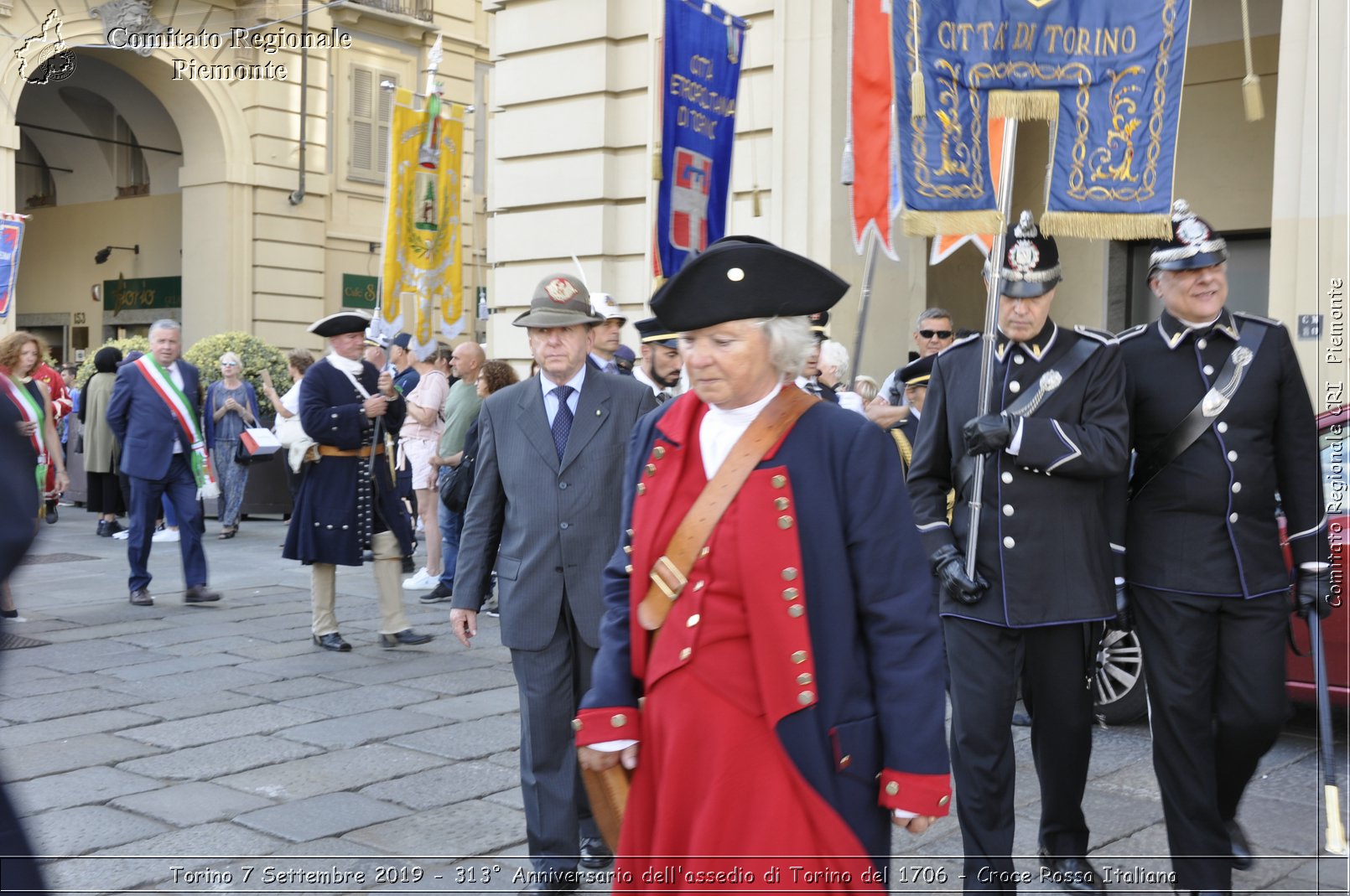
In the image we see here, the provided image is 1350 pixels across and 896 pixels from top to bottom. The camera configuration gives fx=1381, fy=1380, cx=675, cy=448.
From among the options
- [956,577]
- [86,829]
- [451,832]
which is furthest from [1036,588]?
[86,829]

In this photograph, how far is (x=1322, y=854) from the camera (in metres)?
4.61

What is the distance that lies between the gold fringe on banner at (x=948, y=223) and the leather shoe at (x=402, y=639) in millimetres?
4445

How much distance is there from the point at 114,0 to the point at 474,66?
23.6 feet

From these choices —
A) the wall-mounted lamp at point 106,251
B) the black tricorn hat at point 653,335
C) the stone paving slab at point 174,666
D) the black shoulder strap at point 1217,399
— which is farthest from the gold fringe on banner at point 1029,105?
the wall-mounted lamp at point 106,251

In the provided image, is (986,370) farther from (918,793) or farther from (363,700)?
(363,700)

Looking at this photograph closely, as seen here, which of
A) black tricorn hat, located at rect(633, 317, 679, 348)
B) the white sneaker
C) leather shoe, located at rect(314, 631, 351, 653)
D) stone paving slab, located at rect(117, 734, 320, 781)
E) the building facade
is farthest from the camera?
the building facade

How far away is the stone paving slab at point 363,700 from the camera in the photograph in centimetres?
675

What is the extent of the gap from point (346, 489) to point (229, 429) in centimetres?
709

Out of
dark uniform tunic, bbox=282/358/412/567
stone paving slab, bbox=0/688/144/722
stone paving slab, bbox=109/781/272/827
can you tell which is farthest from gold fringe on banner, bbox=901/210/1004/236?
stone paving slab, bbox=0/688/144/722

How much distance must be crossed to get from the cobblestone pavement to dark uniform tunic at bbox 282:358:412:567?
0.66 metres

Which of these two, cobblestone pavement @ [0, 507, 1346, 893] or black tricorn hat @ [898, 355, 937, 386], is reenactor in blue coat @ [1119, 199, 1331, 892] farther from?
black tricorn hat @ [898, 355, 937, 386]

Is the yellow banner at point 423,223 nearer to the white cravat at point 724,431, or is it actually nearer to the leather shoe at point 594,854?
the leather shoe at point 594,854

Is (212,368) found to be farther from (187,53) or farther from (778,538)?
(778,538)

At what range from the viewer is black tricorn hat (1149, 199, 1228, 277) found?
4277mm
